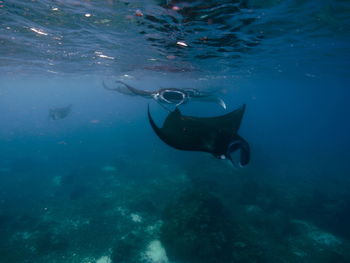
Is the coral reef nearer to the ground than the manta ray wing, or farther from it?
nearer to the ground

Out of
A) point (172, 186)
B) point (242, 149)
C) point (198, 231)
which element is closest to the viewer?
point (242, 149)

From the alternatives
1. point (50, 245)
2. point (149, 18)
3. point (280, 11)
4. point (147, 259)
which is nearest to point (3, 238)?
point (50, 245)

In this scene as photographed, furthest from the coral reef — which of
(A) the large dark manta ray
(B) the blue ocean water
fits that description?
(A) the large dark manta ray

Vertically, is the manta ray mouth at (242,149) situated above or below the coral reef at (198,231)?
above

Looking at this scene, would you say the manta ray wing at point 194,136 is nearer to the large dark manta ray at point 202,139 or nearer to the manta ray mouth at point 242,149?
the large dark manta ray at point 202,139

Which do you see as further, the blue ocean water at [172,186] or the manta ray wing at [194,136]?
the blue ocean water at [172,186]

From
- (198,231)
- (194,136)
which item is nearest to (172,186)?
(198,231)

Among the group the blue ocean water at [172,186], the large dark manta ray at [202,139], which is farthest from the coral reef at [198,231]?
the large dark manta ray at [202,139]

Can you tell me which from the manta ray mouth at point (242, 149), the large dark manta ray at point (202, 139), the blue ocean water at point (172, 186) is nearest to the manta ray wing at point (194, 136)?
the large dark manta ray at point (202, 139)

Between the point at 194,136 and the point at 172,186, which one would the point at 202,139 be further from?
the point at 172,186

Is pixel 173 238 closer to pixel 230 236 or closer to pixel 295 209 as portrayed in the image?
pixel 230 236

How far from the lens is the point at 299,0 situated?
848 centimetres

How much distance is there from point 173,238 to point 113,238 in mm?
3460

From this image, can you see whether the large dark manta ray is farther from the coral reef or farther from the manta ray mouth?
the coral reef
